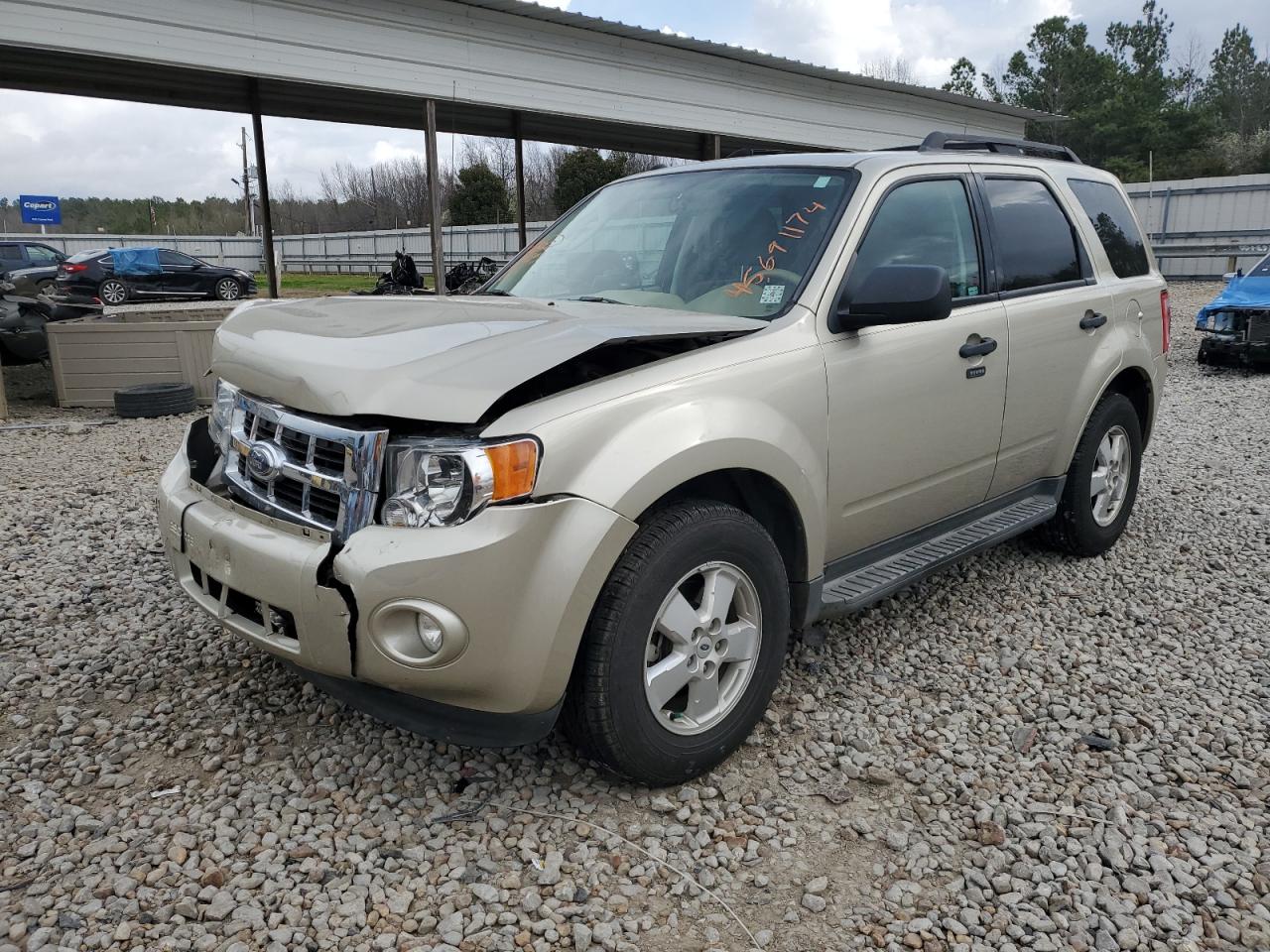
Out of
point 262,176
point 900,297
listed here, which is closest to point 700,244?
point 900,297

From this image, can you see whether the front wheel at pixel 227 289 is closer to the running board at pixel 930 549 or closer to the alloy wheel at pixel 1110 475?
the alloy wheel at pixel 1110 475

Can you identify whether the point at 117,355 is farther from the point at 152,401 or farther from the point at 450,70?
the point at 450,70

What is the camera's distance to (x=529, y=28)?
12.4m

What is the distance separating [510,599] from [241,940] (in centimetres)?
102

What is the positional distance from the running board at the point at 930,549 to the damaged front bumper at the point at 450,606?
1.14m

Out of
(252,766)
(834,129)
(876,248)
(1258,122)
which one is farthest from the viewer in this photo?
(1258,122)

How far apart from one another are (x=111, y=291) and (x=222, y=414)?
24.4 meters

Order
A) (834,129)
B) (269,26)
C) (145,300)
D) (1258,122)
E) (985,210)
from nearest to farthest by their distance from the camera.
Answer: (985,210)
(269,26)
(834,129)
(145,300)
(1258,122)

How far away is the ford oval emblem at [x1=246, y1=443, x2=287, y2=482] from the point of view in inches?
103

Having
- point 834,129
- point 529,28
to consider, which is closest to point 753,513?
point 529,28

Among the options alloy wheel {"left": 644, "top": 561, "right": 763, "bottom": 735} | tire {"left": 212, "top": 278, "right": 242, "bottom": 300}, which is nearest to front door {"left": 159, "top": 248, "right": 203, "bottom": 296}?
tire {"left": 212, "top": 278, "right": 242, "bottom": 300}

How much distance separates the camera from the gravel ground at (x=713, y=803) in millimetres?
2299

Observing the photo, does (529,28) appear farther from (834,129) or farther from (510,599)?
(510,599)

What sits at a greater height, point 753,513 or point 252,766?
point 753,513
